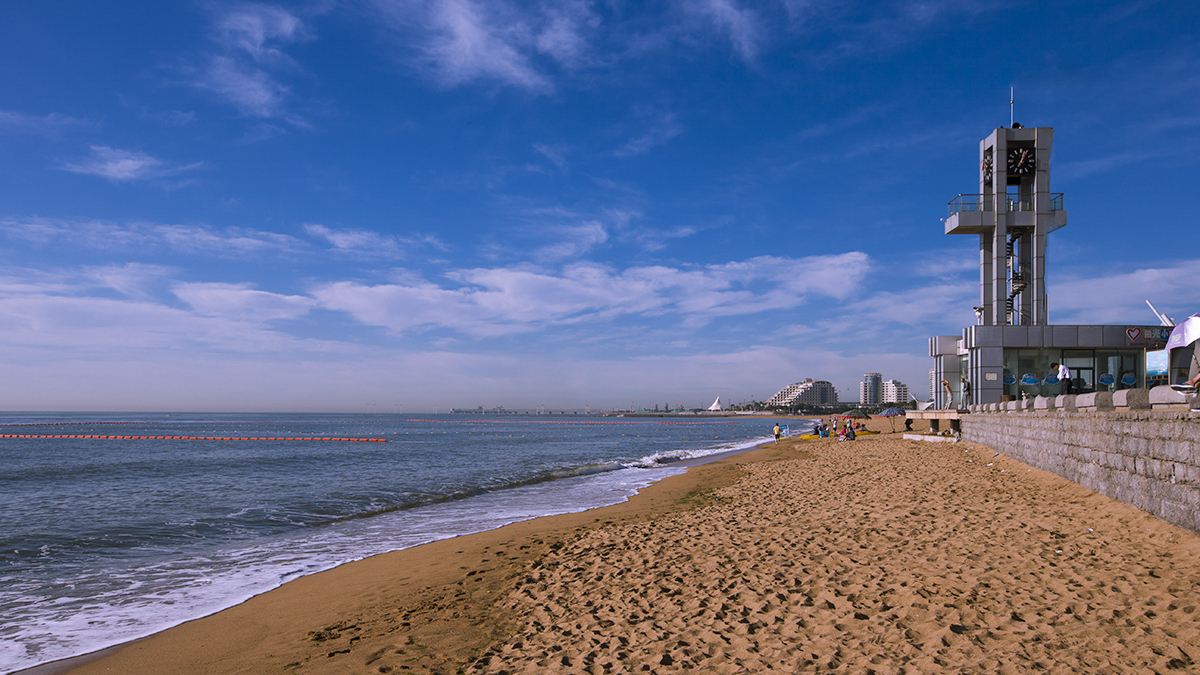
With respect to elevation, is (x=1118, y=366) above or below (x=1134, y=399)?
above

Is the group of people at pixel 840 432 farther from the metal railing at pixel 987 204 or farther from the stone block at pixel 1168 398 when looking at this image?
the stone block at pixel 1168 398

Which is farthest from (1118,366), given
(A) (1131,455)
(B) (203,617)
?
(B) (203,617)

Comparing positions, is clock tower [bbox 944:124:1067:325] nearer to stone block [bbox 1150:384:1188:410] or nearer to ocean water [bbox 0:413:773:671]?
ocean water [bbox 0:413:773:671]

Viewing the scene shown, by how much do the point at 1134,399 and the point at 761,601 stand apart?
746cm

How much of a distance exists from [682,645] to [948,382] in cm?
3135

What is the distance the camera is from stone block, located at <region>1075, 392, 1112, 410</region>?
11.4m

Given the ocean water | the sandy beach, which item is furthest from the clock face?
the sandy beach

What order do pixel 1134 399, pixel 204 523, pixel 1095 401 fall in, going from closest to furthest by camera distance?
pixel 1134 399, pixel 1095 401, pixel 204 523

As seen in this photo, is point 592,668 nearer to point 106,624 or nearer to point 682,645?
point 682,645

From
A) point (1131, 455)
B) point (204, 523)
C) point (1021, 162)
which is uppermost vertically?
point (1021, 162)

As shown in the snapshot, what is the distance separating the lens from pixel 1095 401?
1184 centimetres

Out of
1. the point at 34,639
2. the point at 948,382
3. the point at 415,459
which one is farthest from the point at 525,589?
the point at 948,382

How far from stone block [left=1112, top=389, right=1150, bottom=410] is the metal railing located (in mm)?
22899

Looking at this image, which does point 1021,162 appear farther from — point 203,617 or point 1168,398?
point 203,617
